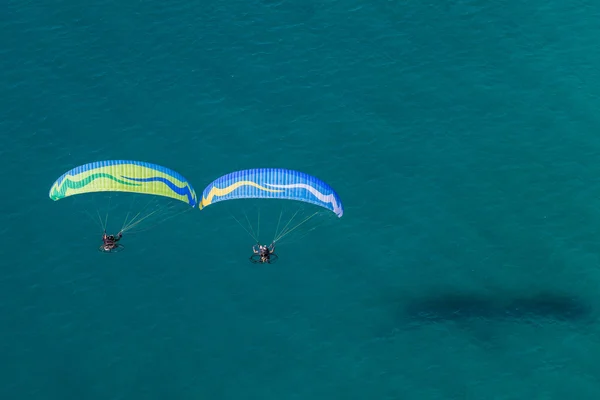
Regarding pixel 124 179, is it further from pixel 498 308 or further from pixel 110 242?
pixel 498 308

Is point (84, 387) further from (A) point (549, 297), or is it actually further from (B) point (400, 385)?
(A) point (549, 297)

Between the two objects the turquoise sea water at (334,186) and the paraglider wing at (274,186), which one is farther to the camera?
the turquoise sea water at (334,186)

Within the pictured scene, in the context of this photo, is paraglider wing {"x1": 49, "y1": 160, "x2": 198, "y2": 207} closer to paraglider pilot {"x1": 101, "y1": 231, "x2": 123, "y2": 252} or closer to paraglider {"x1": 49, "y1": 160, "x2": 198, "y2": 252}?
paraglider {"x1": 49, "y1": 160, "x2": 198, "y2": 252}

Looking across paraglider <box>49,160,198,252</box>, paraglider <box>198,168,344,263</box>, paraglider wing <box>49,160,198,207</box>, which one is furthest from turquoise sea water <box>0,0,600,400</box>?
paraglider <box>198,168,344,263</box>

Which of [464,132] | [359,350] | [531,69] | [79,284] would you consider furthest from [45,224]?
[531,69]

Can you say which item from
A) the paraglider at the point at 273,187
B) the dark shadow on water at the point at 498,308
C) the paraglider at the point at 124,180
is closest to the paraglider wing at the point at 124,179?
the paraglider at the point at 124,180

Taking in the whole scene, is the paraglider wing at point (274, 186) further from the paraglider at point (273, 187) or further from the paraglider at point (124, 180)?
the paraglider at point (124, 180)

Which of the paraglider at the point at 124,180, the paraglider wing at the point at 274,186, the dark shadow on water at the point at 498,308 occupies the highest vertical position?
the paraglider at the point at 124,180
